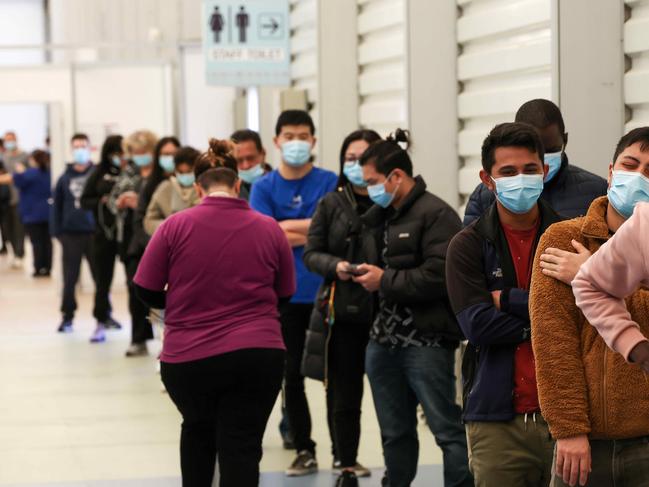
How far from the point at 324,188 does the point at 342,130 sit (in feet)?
11.2

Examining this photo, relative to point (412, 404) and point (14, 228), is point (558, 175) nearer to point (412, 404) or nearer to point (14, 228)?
point (412, 404)

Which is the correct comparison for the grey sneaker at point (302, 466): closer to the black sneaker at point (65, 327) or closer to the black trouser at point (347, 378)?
the black trouser at point (347, 378)

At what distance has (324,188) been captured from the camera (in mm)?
7160

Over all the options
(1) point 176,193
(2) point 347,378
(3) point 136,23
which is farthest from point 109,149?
(3) point 136,23

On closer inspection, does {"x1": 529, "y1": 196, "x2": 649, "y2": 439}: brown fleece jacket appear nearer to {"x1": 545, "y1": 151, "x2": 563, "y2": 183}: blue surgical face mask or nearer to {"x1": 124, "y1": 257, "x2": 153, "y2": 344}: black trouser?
{"x1": 545, "y1": 151, "x2": 563, "y2": 183}: blue surgical face mask

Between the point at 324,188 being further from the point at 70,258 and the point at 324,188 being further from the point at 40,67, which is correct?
the point at 40,67

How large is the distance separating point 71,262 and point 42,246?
7.35m

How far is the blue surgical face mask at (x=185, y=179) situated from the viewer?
8.59m

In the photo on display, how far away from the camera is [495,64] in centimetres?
759

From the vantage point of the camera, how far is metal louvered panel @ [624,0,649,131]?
5742 mm

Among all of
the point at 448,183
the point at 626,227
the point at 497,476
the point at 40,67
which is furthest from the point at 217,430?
the point at 40,67

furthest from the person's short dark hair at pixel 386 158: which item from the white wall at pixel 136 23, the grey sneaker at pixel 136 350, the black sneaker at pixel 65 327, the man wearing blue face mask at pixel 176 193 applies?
the white wall at pixel 136 23

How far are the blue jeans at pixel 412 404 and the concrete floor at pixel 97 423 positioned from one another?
0.96 meters

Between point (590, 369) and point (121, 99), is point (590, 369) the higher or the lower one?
the lower one
